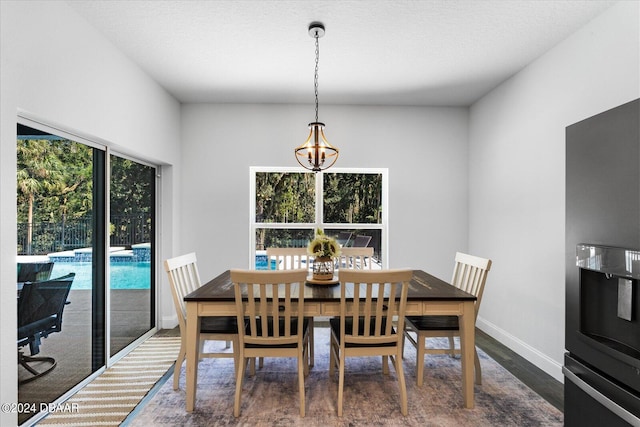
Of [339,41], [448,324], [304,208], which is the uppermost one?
[339,41]

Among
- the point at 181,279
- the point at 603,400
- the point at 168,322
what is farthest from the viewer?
the point at 168,322

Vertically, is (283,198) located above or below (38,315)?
above

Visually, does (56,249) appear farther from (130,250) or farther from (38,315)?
(130,250)

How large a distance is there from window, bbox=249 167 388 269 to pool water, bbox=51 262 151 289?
1237 millimetres

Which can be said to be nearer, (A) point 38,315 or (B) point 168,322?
(A) point 38,315

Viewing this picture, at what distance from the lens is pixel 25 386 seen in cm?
208

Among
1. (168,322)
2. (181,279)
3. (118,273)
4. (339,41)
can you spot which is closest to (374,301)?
(181,279)

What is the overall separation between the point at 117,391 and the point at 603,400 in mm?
2870

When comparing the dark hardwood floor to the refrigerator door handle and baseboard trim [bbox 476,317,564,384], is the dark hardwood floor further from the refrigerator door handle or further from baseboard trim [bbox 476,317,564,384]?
the refrigerator door handle

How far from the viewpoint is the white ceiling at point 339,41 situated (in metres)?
2.28

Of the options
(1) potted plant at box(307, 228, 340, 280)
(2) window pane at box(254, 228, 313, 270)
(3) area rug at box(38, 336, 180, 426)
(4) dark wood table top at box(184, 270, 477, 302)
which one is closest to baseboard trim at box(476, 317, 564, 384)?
(4) dark wood table top at box(184, 270, 477, 302)

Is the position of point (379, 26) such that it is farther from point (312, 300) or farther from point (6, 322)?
point (6, 322)

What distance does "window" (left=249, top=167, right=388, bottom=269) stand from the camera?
4.33 meters

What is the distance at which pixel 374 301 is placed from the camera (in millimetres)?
2217
